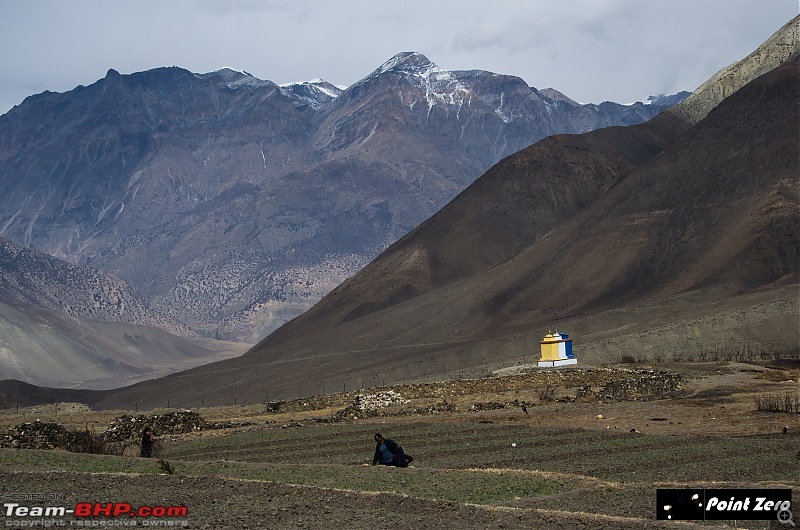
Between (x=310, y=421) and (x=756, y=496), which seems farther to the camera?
(x=310, y=421)

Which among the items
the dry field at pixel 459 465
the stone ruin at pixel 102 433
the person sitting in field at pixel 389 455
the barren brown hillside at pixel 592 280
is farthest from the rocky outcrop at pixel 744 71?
the person sitting in field at pixel 389 455

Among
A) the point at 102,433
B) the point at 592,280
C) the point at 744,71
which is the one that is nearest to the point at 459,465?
the point at 102,433

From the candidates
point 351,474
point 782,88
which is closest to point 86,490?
point 351,474

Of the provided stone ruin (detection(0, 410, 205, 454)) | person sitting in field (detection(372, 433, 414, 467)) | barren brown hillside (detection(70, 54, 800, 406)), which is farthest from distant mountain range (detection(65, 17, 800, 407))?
person sitting in field (detection(372, 433, 414, 467))

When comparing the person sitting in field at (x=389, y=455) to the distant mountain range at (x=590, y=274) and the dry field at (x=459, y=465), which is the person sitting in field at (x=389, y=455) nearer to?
the dry field at (x=459, y=465)

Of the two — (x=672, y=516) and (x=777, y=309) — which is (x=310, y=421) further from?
(x=777, y=309)

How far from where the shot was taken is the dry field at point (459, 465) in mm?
18938

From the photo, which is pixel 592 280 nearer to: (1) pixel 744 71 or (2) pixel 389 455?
(1) pixel 744 71

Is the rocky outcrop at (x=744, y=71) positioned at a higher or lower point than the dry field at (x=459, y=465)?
higher

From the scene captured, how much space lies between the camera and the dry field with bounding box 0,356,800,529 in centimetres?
1894

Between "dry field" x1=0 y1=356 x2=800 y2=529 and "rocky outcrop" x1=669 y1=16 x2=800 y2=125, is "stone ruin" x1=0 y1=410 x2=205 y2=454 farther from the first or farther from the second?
"rocky outcrop" x1=669 y1=16 x2=800 y2=125

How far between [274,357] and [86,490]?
95410 millimetres

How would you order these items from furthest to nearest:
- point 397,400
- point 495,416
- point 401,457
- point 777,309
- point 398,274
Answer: point 398,274 < point 777,309 < point 397,400 < point 495,416 < point 401,457

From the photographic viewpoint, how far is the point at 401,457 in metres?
26.2
